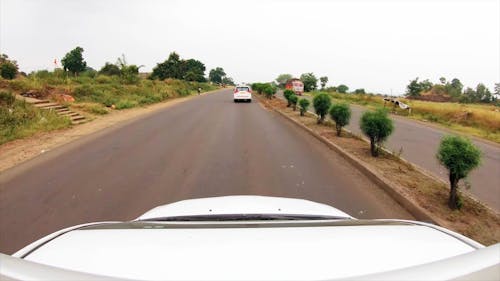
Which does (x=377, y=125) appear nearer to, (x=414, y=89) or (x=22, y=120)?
(x=22, y=120)

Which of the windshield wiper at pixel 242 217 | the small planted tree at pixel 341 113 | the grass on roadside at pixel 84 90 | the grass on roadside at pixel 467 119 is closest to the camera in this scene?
the windshield wiper at pixel 242 217

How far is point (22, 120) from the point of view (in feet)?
36.3

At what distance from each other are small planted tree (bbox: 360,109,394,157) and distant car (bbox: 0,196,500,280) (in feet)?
19.3

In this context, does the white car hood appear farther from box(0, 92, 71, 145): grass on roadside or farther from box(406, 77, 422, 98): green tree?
box(406, 77, 422, 98): green tree

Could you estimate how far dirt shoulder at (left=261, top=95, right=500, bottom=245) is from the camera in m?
3.97

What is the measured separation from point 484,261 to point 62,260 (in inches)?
59.9

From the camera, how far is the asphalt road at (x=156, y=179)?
4.38 metres

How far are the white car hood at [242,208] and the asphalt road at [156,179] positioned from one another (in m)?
2.09

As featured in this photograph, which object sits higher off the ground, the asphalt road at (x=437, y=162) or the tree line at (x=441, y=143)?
the tree line at (x=441, y=143)

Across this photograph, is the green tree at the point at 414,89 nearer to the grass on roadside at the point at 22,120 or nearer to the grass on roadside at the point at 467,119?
the grass on roadside at the point at 467,119

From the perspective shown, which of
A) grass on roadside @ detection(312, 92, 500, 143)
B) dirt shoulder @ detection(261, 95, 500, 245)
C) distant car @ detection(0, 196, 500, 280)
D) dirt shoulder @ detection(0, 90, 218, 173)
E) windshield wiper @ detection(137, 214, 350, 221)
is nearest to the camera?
distant car @ detection(0, 196, 500, 280)

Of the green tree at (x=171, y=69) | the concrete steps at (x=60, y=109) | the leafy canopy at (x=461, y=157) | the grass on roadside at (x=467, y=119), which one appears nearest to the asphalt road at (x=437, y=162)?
the leafy canopy at (x=461, y=157)

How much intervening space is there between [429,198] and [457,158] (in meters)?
0.85

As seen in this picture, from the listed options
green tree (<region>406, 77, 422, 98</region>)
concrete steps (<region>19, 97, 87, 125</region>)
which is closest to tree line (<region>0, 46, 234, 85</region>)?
concrete steps (<region>19, 97, 87, 125</region>)
